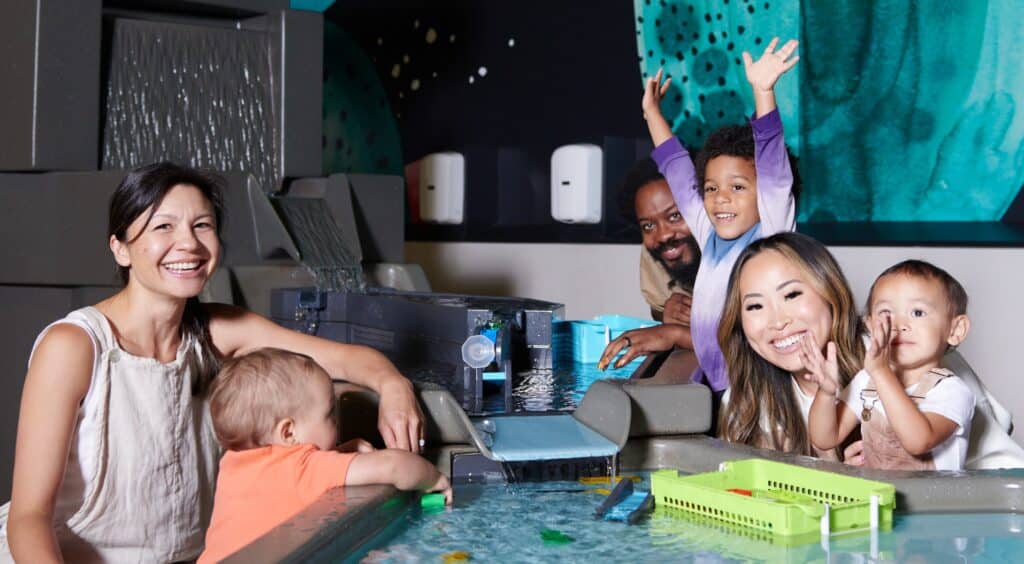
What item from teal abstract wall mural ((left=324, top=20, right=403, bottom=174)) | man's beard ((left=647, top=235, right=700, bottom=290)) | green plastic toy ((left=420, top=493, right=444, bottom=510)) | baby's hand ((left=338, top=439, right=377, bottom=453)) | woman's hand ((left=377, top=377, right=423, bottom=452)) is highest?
teal abstract wall mural ((left=324, top=20, right=403, bottom=174))

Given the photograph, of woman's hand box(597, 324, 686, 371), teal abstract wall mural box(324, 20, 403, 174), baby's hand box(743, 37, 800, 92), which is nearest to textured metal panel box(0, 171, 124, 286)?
woman's hand box(597, 324, 686, 371)

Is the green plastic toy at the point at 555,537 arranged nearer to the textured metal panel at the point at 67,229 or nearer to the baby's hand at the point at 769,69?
the baby's hand at the point at 769,69

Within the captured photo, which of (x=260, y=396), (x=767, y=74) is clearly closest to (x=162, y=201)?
(x=260, y=396)

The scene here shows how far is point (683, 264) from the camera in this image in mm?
4406

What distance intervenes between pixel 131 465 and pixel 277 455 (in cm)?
39

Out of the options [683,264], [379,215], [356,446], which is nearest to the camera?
[356,446]

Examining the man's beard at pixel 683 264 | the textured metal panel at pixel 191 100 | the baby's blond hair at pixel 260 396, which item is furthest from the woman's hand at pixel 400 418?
the man's beard at pixel 683 264

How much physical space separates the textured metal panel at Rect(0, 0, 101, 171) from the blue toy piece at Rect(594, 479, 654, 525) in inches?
91.5

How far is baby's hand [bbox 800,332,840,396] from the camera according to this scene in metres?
2.34

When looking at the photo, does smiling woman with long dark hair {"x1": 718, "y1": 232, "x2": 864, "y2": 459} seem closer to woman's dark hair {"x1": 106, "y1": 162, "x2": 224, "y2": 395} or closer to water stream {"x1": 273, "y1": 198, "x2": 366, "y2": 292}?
woman's dark hair {"x1": 106, "y1": 162, "x2": 224, "y2": 395}

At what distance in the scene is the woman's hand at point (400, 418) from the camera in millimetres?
2230

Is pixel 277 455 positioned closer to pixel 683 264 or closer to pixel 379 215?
pixel 379 215

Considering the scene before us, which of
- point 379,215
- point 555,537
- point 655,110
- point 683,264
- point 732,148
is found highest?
point 655,110

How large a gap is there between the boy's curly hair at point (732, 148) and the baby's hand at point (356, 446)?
56.4 inches
